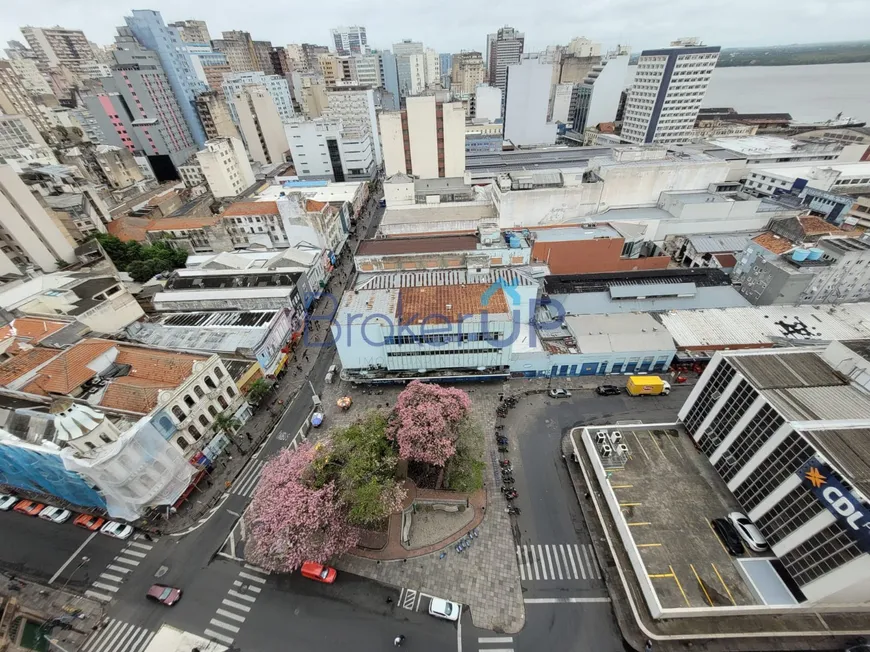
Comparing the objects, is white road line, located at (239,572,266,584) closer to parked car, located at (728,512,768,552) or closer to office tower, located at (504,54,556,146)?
parked car, located at (728,512,768,552)

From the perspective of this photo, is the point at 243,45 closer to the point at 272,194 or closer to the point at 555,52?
the point at 272,194

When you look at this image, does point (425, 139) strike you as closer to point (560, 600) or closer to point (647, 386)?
point (647, 386)

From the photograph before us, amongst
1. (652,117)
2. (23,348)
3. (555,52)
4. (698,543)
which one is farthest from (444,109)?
(555,52)

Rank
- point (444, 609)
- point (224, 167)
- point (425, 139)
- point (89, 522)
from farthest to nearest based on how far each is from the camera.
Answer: point (224, 167)
point (425, 139)
point (89, 522)
point (444, 609)

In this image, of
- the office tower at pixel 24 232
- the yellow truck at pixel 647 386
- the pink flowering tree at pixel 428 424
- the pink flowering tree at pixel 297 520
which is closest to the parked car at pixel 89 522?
the pink flowering tree at pixel 297 520

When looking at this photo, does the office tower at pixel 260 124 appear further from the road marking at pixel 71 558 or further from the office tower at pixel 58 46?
the office tower at pixel 58 46

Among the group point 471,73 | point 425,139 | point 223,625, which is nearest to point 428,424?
point 223,625
